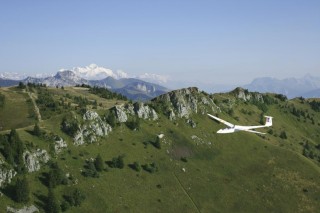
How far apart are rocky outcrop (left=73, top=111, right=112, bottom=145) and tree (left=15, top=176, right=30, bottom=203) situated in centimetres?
3918

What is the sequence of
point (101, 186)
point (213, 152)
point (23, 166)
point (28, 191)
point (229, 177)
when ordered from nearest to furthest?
point (28, 191) → point (23, 166) → point (101, 186) → point (229, 177) → point (213, 152)

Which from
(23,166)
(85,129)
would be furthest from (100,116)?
(23,166)

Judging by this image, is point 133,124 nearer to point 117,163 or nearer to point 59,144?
point 117,163

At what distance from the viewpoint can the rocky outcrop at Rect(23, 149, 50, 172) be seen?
5389 inches

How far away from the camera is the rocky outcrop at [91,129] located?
542 ft

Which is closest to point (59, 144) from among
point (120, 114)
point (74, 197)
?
point (74, 197)

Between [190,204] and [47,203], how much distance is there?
56.5 metres

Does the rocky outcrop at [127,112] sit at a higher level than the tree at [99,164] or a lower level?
higher

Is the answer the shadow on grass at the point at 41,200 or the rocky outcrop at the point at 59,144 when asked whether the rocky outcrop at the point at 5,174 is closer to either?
the shadow on grass at the point at 41,200

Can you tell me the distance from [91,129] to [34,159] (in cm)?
3611

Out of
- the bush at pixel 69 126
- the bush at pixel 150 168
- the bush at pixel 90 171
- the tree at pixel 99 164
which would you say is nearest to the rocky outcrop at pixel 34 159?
the bush at pixel 90 171

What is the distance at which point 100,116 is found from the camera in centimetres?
18150

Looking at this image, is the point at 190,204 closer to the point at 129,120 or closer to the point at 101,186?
the point at 101,186

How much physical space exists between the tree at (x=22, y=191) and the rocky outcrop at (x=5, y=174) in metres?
5.60
